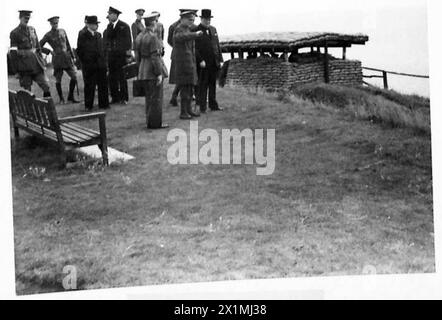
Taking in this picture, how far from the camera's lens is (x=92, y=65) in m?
6.62

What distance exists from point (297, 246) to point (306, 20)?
8.04 feet

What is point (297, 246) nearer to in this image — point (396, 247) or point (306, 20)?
point (396, 247)

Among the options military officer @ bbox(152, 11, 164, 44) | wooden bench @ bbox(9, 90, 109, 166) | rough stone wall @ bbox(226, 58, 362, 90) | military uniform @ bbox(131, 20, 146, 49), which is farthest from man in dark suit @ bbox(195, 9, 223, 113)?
wooden bench @ bbox(9, 90, 109, 166)

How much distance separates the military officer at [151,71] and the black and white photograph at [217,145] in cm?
2

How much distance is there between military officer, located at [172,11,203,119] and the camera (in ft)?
20.6

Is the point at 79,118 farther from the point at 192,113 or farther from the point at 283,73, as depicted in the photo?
the point at 283,73

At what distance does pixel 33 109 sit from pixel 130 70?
131 centimetres

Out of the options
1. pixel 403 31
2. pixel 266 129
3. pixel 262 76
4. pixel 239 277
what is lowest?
pixel 239 277

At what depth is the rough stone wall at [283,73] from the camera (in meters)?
6.65

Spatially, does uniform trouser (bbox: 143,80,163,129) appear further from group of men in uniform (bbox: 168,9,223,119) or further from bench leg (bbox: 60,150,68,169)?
bench leg (bbox: 60,150,68,169)

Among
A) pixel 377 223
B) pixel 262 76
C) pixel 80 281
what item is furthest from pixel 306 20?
pixel 80 281

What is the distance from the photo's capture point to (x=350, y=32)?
633cm

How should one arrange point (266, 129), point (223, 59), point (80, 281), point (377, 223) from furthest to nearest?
point (223, 59) → point (266, 129) → point (377, 223) → point (80, 281)

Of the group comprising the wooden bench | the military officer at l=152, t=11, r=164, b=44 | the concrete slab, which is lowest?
the concrete slab
